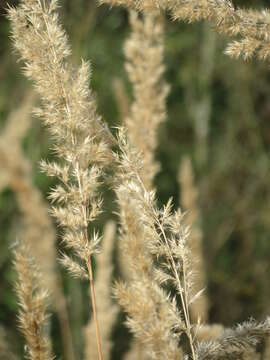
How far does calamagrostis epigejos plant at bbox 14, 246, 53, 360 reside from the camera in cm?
124

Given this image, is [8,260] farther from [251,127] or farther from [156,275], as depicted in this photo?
[156,275]

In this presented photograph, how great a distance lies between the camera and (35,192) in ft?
7.20

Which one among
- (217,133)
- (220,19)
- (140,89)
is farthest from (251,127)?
(220,19)

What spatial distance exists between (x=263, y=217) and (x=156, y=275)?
3.25 meters

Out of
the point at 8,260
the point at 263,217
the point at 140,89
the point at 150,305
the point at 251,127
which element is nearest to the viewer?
the point at 150,305

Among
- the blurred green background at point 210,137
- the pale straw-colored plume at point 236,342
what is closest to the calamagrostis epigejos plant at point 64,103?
the pale straw-colored plume at point 236,342

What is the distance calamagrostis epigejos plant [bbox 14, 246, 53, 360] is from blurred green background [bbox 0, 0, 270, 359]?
233cm

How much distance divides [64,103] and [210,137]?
13.5 ft

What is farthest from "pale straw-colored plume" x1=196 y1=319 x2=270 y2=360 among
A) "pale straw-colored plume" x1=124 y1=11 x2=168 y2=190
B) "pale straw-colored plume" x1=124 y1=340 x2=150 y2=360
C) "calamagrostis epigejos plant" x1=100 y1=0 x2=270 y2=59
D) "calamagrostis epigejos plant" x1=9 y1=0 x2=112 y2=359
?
"pale straw-colored plume" x1=124 y1=11 x2=168 y2=190

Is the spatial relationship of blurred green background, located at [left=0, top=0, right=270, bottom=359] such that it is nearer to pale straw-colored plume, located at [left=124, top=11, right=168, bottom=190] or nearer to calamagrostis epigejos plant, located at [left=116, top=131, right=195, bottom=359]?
pale straw-colored plume, located at [left=124, top=11, right=168, bottom=190]

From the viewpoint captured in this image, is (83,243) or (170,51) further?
(170,51)

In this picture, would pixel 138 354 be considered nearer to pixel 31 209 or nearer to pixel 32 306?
pixel 31 209

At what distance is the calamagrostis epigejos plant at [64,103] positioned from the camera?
126 cm

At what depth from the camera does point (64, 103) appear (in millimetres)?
1288
